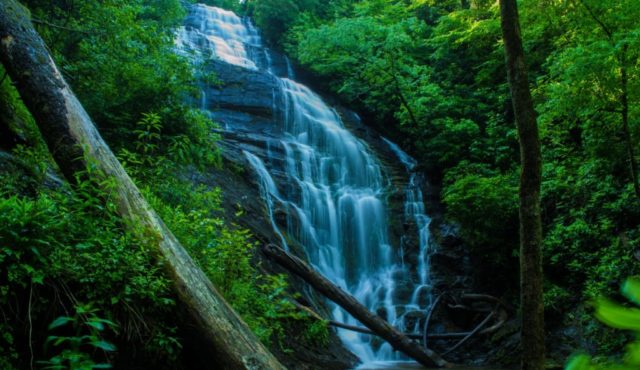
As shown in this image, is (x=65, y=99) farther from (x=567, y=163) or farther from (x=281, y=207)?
(x=567, y=163)

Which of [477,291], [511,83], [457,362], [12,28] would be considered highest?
[12,28]

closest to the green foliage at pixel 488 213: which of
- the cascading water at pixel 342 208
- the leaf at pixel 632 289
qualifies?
the cascading water at pixel 342 208

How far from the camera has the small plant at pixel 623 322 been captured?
52cm

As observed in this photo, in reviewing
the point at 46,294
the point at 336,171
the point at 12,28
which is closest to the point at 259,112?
the point at 336,171

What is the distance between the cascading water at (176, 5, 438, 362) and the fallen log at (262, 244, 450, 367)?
4.41ft

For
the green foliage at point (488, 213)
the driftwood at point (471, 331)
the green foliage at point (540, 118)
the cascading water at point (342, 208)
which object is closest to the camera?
the green foliage at point (540, 118)

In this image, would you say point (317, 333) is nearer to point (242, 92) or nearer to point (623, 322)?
point (623, 322)

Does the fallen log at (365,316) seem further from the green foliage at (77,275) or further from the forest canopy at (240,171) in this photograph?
the green foliage at (77,275)

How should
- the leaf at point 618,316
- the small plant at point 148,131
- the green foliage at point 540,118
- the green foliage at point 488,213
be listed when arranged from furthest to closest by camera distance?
the green foliage at point 488,213 → the green foliage at point 540,118 → the small plant at point 148,131 → the leaf at point 618,316

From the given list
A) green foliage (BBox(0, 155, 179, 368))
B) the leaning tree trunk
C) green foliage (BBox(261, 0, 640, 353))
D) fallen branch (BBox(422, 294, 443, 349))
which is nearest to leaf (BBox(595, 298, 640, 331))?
green foliage (BBox(0, 155, 179, 368))

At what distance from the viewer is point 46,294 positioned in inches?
137

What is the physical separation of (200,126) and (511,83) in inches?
216

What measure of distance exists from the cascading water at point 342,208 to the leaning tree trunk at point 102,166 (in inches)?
210

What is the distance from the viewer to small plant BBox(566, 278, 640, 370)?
52 cm
